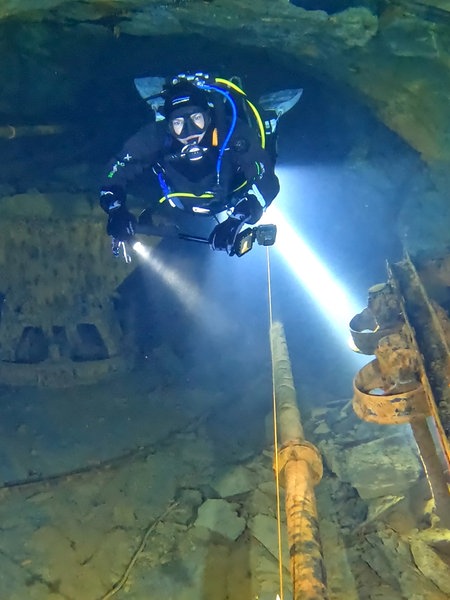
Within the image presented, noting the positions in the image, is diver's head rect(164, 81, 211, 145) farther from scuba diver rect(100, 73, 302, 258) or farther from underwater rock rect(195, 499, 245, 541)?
underwater rock rect(195, 499, 245, 541)

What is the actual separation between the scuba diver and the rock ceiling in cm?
55

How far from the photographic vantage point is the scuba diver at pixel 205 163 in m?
4.20

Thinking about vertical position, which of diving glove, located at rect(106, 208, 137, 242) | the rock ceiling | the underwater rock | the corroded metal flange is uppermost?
the rock ceiling

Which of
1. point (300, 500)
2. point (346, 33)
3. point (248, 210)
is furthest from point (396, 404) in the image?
point (346, 33)

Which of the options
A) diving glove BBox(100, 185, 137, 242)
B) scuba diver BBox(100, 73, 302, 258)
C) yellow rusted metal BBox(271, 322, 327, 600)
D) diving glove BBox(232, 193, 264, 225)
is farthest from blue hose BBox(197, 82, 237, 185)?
yellow rusted metal BBox(271, 322, 327, 600)

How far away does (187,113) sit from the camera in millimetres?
4156

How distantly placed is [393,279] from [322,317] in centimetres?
385

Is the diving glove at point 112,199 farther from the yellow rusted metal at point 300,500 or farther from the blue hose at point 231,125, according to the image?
the yellow rusted metal at point 300,500

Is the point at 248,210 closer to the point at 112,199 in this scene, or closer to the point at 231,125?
the point at 231,125

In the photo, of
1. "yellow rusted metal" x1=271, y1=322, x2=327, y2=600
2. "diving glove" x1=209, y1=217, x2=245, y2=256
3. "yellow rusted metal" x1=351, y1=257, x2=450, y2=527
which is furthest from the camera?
"diving glove" x1=209, y1=217, x2=245, y2=256

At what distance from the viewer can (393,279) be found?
3244mm

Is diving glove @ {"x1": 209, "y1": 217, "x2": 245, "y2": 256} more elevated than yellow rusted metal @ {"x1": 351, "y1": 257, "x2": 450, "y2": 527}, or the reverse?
yellow rusted metal @ {"x1": 351, "y1": 257, "x2": 450, "y2": 527}

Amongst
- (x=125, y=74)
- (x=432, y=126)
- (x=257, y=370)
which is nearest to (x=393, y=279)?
(x=432, y=126)

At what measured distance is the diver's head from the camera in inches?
164
